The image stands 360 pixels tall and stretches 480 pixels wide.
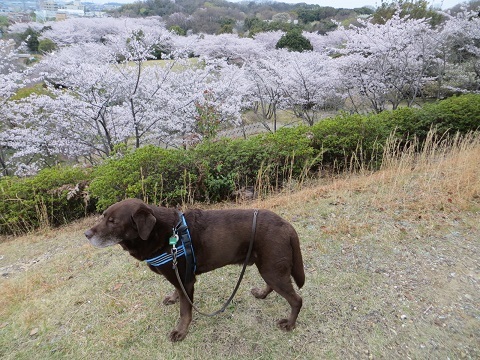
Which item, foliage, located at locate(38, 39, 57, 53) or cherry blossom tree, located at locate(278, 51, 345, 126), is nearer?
cherry blossom tree, located at locate(278, 51, 345, 126)

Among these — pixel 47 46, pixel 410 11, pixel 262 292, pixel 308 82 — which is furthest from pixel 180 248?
pixel 47 46

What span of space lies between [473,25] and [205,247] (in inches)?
679

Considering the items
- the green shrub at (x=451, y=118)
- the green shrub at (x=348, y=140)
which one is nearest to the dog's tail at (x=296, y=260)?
the green shrub at (x=348, y=140)

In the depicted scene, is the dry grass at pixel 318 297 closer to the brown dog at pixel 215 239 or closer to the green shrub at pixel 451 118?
the brown dog at pixel 215 239

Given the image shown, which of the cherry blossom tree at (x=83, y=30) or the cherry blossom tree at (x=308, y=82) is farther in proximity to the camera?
the cherry blossom tree at (x=83, y=30)

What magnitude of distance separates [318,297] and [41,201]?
5.38 metres

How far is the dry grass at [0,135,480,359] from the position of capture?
2.57 meters

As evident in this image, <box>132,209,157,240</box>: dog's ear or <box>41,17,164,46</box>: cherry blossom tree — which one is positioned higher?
<box>41,17,164,46</box>: cherry blossom tree

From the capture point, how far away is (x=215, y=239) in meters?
2.42

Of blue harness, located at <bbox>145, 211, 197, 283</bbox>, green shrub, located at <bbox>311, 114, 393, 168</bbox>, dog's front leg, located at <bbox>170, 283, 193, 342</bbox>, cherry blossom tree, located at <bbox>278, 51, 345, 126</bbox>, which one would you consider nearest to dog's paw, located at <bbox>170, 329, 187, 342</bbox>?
dog's front leg, located at <bbox>170, 283, 193, 342</bbox>

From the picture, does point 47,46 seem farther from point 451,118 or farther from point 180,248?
point 180,248

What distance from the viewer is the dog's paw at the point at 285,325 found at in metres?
2.66

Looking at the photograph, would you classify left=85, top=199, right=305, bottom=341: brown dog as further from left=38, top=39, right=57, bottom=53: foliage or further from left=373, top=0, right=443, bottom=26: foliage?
left=38, top=39, right=57, bottom=53: foliage

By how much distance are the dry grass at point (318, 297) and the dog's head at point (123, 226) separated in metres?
1.06
